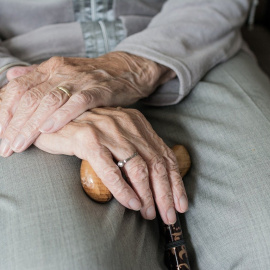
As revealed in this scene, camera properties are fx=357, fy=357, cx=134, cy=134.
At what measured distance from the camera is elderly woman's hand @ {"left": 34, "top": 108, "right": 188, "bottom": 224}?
621 millimetres

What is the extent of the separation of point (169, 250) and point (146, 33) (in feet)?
1.75

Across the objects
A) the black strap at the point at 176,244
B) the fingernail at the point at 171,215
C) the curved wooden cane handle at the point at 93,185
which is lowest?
the black strap at the point at 176,244

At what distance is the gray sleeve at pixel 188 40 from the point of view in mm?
877

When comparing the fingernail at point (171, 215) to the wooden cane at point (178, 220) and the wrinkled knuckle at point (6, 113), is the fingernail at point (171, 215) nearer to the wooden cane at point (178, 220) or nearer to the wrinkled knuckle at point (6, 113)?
the wooden cane at point (178, 220)

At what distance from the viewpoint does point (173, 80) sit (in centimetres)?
91

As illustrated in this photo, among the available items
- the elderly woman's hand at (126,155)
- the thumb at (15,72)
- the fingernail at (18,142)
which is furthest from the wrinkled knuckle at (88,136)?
the thumb at (15,72)

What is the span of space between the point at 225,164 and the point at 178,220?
Result: 15 centimetres

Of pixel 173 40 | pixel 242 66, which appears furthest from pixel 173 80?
pixel 242 66

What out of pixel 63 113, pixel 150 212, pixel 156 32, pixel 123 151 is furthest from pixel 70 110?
pixel 156 32

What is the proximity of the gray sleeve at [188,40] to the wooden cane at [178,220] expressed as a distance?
0.19 meters

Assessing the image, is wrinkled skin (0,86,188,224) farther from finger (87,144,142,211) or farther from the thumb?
the thumb

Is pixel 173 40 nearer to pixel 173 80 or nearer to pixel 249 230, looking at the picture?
pixel 173 80

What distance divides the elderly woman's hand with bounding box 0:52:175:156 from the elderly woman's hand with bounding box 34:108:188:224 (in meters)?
0.03

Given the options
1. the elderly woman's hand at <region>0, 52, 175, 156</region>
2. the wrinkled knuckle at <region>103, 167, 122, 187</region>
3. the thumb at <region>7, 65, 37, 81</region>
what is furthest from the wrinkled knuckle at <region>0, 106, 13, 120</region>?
the wrinkled knuckle at <region>103, 167, 122, 187</region>
